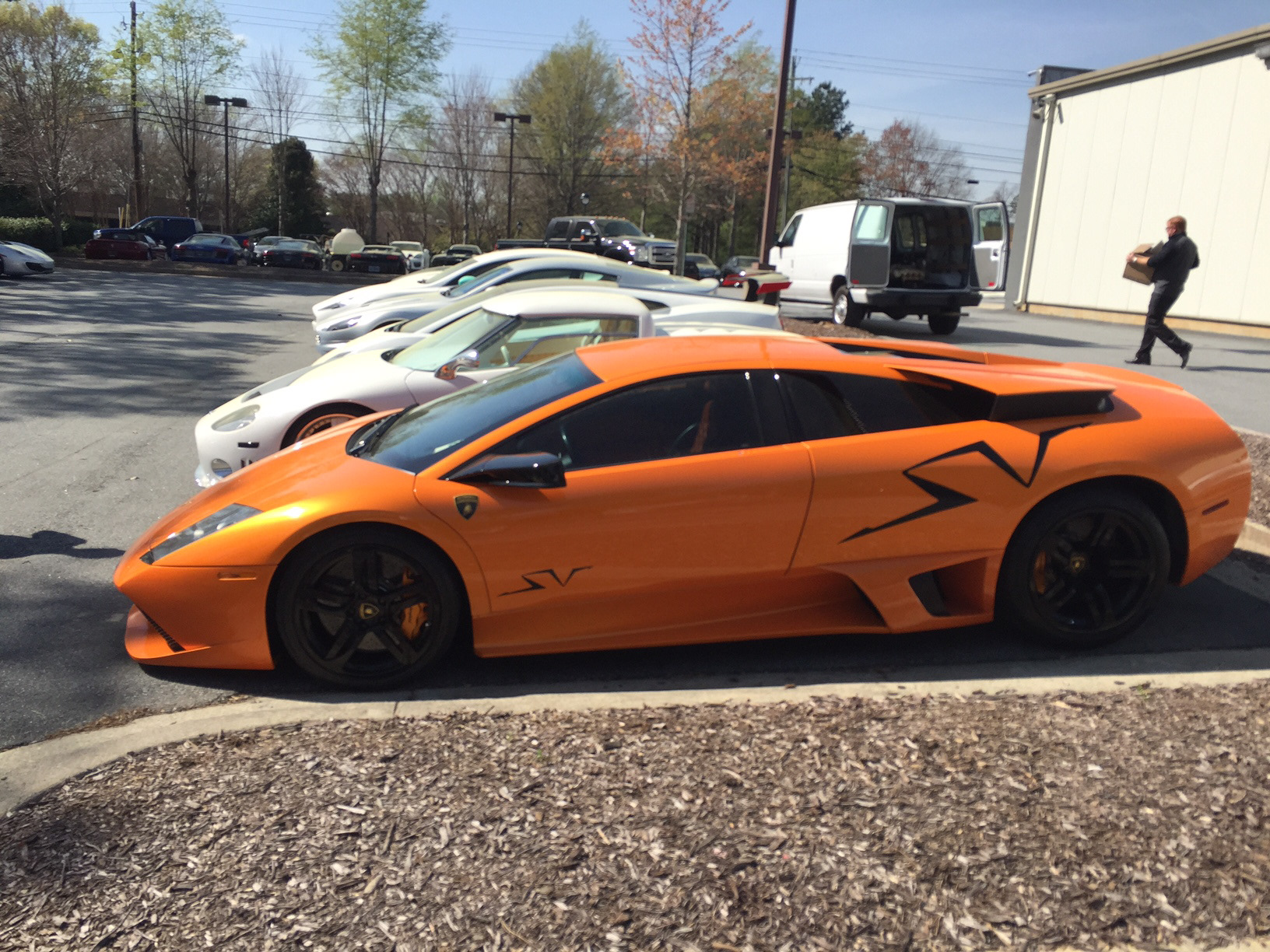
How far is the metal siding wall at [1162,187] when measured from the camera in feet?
59.0

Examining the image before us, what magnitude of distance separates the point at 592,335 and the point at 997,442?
384 cm

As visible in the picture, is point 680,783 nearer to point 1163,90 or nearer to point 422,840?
point 422,840

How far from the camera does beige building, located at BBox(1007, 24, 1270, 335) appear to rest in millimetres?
17984

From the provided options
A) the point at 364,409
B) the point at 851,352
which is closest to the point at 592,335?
the point at 364,409

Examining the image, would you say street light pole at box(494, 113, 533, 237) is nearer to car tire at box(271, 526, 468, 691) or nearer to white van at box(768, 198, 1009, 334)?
white van at box(768, 198, 1009, 334)

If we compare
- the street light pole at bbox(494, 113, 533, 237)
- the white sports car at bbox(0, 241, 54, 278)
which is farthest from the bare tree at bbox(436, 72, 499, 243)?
the white sports car at bbox(0, 241, 54, 278)

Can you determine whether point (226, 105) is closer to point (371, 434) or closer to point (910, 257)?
point (910, 257)

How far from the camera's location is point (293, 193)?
A: 191 feet

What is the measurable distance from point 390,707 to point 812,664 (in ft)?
5.52

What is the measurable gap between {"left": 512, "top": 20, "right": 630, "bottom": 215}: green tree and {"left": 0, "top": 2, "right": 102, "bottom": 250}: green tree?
825 inches

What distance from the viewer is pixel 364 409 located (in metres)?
6.39

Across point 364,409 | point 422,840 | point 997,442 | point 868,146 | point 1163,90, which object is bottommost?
point 422,840

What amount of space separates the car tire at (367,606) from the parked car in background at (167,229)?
40836 millimetres

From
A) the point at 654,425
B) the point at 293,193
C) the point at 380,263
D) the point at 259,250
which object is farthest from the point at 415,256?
the point at 654,425
